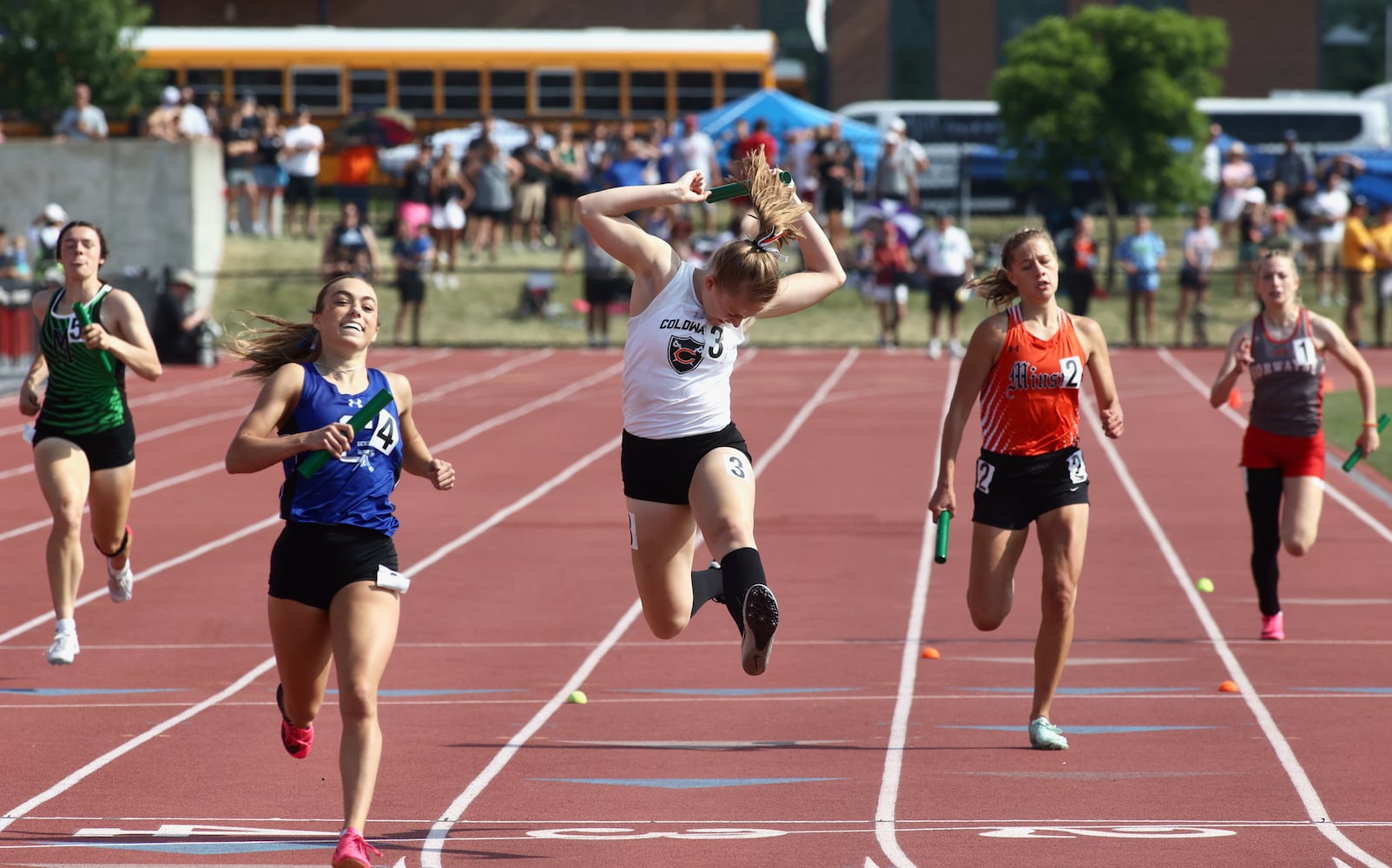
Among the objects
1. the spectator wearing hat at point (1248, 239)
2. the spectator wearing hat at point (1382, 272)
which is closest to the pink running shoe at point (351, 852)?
the spectator wearing hat at point (1382, 272)

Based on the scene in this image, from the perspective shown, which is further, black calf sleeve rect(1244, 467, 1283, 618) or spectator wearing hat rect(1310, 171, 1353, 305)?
spectator wearing hat rect(1310, 171, 1353, 305)

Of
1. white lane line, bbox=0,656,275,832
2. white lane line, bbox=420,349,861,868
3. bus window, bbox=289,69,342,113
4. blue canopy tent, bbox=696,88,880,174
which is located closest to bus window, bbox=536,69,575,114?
blue canopy tent, bbox=696,88,880,174

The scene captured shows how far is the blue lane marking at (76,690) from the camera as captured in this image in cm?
877

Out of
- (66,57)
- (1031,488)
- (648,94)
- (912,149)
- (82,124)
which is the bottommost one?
(1031,488)

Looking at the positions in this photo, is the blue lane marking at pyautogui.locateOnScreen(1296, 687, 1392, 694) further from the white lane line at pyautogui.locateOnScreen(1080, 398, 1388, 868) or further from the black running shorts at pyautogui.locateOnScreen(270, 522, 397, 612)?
the black running shorts at pyautogui.locateOnScreen(270, 522, 397, 612)

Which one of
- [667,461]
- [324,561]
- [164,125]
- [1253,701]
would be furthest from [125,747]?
[164,125]

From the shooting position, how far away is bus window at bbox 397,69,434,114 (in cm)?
3691

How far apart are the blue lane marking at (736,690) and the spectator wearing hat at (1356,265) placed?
71.2 feet

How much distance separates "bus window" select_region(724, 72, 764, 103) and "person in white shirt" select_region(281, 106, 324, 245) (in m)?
7.72

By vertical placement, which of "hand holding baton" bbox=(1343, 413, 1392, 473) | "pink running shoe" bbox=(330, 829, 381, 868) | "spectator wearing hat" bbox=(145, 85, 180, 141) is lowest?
"pink running shoe" bbox=(330, 829, 381, 868)

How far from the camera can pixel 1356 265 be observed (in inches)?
1146

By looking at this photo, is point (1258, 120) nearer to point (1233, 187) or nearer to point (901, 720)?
point (1233, 187)

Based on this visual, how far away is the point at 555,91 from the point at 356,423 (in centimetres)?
3194

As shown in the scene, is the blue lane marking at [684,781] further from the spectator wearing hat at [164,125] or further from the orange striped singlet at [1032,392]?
the spectator wearing hat at [164,125]
